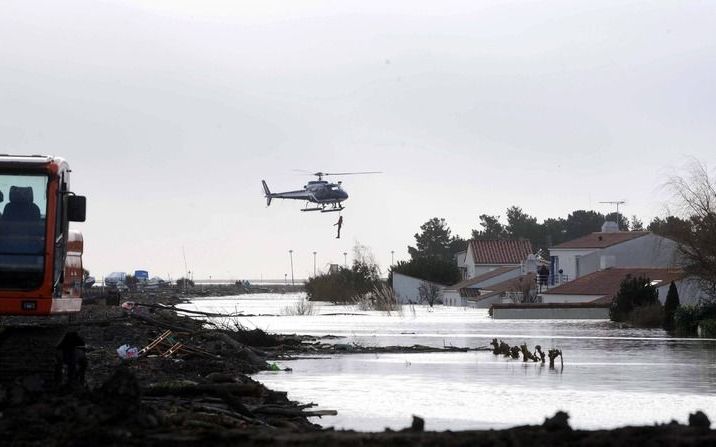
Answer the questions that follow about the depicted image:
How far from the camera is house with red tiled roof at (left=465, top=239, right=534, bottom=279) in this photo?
15462cm

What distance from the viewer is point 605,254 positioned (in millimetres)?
113375

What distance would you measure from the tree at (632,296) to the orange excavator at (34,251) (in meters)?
64.7

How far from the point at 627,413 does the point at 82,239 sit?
34.5 ft

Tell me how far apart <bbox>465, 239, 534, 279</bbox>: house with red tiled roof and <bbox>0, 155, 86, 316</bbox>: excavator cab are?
5153 inches

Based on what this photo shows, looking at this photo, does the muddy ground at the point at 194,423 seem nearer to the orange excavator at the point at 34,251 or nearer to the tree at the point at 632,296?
the orange excavator at the point at 34,251

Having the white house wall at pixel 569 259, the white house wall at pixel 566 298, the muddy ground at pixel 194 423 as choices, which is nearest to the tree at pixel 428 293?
the white house wall at pixel 569 259

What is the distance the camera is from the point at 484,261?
15462 centimetres

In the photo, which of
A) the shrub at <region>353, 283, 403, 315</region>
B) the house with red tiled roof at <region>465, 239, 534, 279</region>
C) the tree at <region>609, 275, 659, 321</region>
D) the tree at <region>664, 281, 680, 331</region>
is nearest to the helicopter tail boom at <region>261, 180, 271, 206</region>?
the shrub at <region>353, 283, 403, 315</region>

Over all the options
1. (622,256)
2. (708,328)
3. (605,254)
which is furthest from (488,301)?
(708,328)

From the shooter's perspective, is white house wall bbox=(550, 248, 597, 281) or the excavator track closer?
the excavator track

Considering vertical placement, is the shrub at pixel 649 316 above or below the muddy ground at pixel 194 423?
above

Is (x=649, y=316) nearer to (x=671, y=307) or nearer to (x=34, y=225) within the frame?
(x=671, y=307)

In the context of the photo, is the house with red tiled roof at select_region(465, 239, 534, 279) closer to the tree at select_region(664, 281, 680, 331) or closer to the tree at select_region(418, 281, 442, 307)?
the tree at select_region(418, 281, 442, 307)

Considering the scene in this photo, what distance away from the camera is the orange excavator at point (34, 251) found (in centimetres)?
2056
